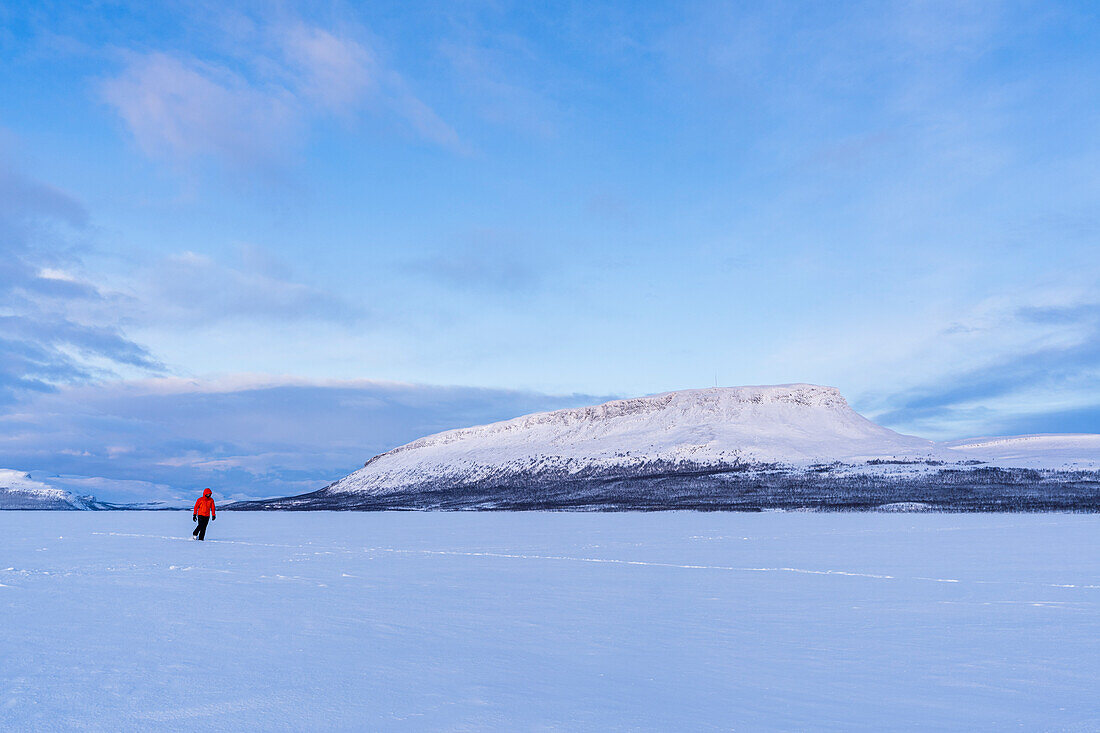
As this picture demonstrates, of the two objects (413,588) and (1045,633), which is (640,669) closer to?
(1045,633)

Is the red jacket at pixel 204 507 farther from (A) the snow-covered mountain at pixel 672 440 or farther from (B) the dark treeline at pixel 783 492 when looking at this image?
(A) the snow-covered mountain at pixel 672 440

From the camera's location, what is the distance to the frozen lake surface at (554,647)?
229 inches

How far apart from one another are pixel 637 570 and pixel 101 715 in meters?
11.8

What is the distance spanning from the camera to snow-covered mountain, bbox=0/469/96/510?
604 ft

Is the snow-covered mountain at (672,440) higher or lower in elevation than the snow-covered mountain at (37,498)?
higher

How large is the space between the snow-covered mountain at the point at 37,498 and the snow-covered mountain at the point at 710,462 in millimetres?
57949

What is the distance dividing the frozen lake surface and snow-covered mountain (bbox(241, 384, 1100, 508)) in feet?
216

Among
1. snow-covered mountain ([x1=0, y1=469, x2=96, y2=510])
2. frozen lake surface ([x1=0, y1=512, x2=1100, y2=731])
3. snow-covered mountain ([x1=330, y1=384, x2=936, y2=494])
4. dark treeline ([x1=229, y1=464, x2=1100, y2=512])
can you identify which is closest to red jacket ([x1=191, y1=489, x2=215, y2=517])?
frozen lake surface ([x1=0, y1=512, x2=1100, y2=731])

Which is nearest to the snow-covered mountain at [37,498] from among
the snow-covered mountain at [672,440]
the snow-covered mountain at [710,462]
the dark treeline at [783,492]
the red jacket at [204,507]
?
the snow-covered mountain at [710,462]

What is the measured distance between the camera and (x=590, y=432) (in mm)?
175500

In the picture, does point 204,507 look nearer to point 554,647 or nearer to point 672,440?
point 554,647

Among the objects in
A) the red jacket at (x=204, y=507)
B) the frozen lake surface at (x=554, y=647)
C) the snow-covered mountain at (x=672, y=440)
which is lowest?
the frozen lake surface at (x=554, y=647)

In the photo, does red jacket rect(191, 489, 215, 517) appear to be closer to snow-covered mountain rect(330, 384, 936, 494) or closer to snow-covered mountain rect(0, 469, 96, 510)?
snow-covered mountain rect(330, 384, 936, 494)

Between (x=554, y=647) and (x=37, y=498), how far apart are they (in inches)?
8763
